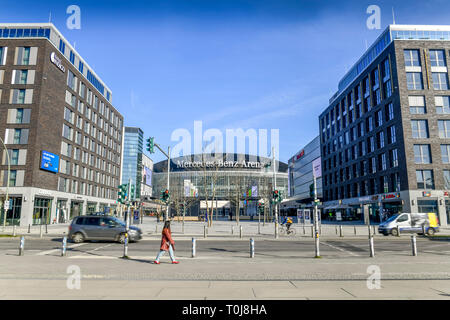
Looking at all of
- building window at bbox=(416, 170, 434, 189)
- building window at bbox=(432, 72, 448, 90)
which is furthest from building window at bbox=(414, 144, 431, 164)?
building window at bbox=(432, 72, 448, 90)

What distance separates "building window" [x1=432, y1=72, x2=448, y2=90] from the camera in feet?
151

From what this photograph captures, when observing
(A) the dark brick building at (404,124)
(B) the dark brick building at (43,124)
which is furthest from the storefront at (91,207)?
(A) the dark brick building at (404,124)

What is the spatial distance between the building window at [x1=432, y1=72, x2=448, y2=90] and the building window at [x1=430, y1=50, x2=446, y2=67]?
1.38m

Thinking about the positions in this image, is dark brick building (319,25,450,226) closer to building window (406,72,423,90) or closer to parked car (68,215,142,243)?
building window (406,72,423,90)

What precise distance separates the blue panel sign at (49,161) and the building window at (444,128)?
55675 mm

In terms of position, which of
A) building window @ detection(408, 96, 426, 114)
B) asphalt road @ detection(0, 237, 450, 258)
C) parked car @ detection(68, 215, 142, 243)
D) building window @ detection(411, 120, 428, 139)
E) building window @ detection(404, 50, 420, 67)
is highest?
building window @ detection(404, 50, 420, 67)

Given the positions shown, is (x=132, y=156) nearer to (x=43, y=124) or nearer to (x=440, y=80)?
(x=43, y=124)

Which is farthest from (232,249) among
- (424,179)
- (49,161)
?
(49,161)

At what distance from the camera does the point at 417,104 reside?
45438 mm

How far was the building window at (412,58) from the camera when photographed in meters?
46.8

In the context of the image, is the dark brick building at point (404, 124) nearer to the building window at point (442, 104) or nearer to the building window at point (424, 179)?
the building window at point (424, 179)
